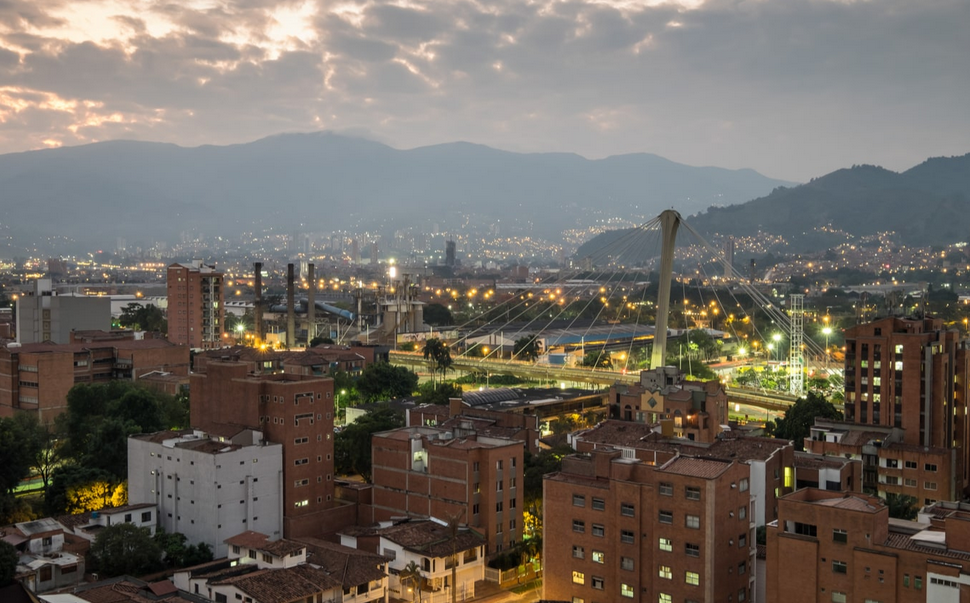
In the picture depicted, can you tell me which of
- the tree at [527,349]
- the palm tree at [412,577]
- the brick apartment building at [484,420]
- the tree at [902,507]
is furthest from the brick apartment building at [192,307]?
the tree at [902,507]

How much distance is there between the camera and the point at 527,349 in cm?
3431

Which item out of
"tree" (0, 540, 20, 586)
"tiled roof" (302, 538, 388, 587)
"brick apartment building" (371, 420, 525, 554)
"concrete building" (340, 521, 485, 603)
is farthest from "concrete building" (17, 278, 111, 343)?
"tiled roof" (302, 538, 388, 587)

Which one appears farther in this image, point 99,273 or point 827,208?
point 827,208

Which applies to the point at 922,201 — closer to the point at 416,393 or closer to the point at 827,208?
the point at 827,208

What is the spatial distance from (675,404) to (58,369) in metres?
14.4

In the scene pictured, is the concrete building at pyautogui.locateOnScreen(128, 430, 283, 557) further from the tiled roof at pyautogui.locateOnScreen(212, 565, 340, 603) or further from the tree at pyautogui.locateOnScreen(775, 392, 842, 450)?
the tree at pyautogui.locateOnScreen(775, 392, 842, 450)

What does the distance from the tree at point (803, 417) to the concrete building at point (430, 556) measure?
823 cm

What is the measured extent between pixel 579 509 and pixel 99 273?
319 feet

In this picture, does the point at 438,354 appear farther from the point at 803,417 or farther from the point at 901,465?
the point at 901,465

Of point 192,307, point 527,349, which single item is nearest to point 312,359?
point 527,349

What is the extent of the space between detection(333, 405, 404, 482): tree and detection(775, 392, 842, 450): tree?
762 centimetres

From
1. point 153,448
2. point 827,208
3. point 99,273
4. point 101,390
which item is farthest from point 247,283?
point 827,208

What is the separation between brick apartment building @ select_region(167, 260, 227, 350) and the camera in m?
36.5

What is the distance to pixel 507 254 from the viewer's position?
16500 centimetres
